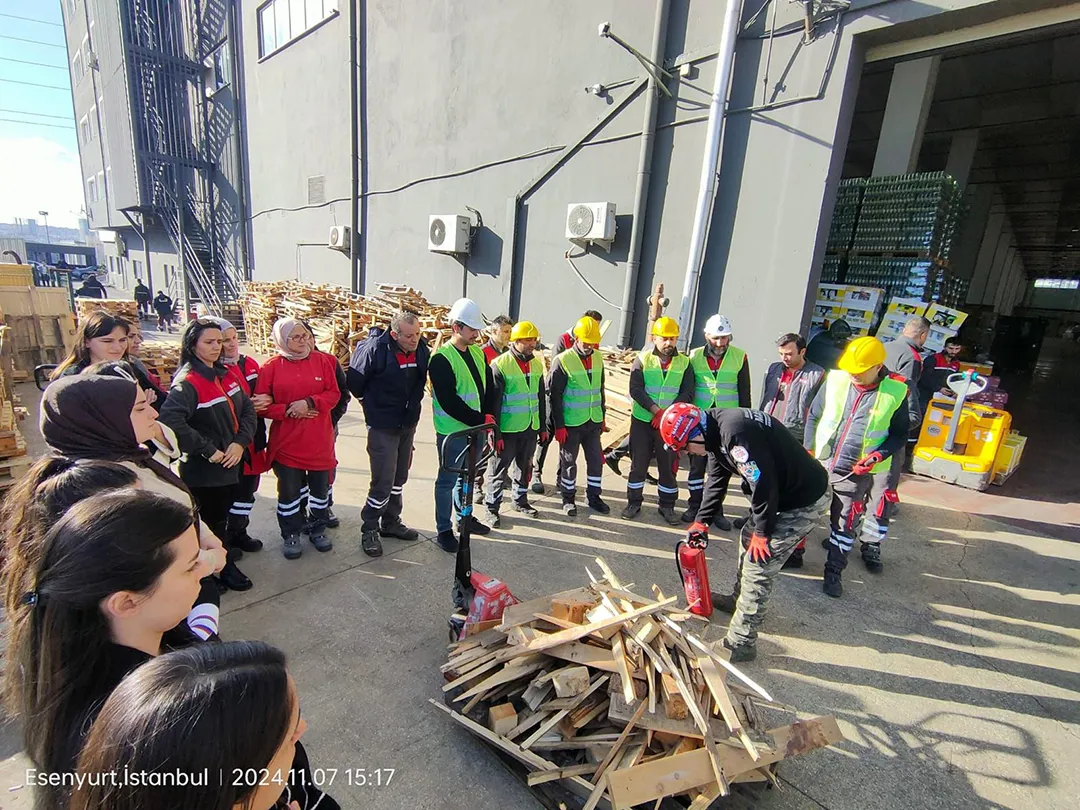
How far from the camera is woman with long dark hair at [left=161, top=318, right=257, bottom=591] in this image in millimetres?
3441

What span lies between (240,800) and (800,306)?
6.84 m

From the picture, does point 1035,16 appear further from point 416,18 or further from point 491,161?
point 416,18

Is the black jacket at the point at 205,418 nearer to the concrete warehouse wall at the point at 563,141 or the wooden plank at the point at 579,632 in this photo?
the wooden plank at the point at 579,632

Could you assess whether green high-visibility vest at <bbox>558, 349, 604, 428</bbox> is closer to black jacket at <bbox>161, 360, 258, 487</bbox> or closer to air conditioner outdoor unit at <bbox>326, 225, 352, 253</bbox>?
black jacket at <bbox>161, 360, 258, 487</bbox>

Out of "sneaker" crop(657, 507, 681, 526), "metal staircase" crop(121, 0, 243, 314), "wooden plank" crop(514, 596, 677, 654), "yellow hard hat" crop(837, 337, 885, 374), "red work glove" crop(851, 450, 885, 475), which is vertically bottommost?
"sneaker" crop(657, 507, 681, 526)

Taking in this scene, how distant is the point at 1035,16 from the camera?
16.4ft

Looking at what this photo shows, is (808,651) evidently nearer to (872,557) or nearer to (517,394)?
(872,557)

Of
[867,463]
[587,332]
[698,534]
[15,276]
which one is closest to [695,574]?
[698,534]

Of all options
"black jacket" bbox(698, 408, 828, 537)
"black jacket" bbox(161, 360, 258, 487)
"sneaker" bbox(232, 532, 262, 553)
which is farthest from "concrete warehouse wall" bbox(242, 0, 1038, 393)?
"sneaker" bbox(232, 532, 262, 553)

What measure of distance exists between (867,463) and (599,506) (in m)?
2.44

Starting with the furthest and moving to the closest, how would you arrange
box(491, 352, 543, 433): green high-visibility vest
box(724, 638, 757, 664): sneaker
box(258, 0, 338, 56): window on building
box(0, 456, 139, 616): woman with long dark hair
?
box(258, 0, 338, 56): window on building
box(491, 352, 543, 433): green high-visibility vest
box(724, 638, 757, 664): sneaker
box(0, 456, 139, 616): woman with long dark hair

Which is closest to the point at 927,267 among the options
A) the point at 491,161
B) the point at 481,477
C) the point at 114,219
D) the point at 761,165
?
the point at 761,165

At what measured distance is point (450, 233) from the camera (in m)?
10.6

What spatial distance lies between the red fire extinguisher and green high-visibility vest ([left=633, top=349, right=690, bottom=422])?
1.89 meters
